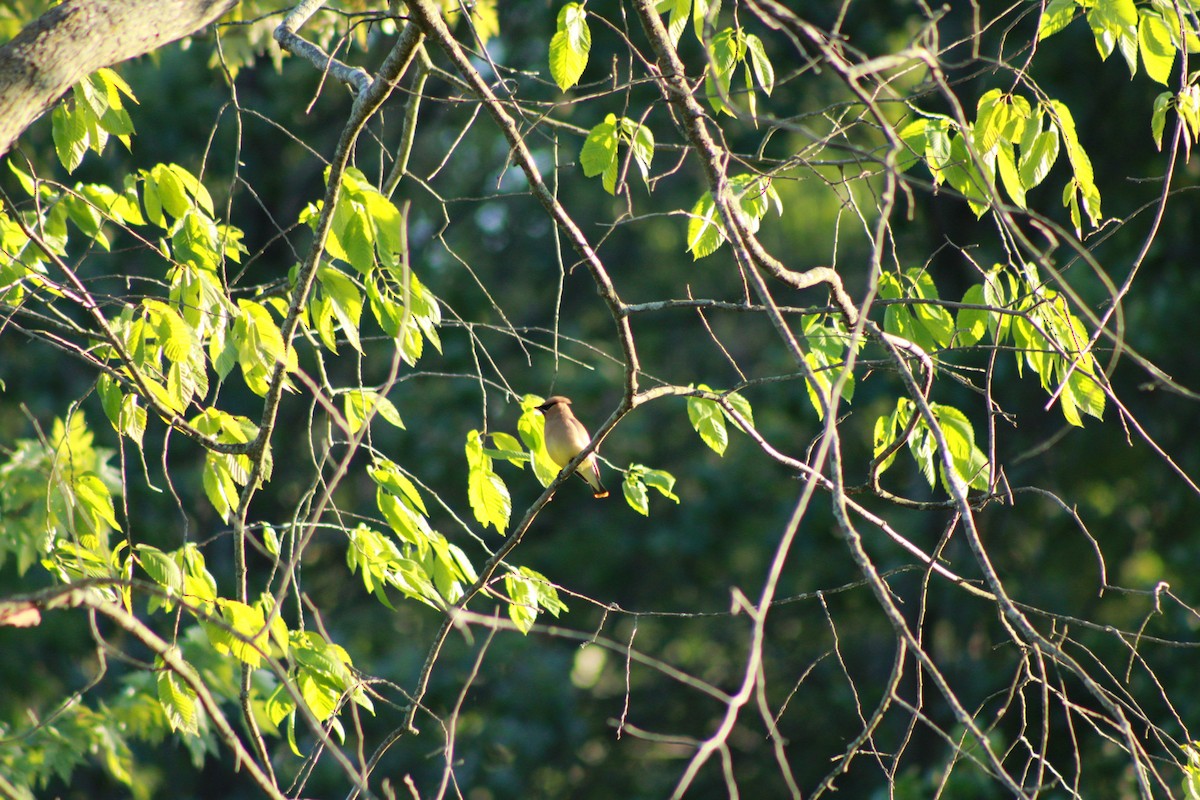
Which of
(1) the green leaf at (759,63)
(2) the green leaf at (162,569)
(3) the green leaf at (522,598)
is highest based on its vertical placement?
(1) the green leaf at (759,63)

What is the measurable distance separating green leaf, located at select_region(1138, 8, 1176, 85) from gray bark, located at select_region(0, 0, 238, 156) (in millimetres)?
2049

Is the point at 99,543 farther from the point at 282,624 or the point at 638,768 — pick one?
the point at 638,768

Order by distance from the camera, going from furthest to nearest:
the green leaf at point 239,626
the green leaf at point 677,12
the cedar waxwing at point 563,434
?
1. the cedar waxwing at point 563,434
2. the green leaf at point 677,12
3. the green leaf at point 239,626

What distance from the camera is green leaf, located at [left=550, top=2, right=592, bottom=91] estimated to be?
2.85m

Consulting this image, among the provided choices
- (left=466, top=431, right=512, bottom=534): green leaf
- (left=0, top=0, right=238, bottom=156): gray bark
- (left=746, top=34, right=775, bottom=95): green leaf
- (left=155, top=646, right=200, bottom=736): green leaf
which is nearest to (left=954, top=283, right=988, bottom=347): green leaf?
(left=746, top=34, right=775, bottom=95): green leaf

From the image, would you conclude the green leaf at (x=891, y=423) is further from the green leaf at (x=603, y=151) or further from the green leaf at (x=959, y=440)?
the green leaf at (x=603, y=151)

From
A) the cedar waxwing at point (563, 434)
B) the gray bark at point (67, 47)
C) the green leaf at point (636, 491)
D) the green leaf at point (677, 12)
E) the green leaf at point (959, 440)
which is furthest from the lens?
the cedar waxwing at point (563, 434)

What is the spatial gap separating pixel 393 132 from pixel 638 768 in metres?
6.59

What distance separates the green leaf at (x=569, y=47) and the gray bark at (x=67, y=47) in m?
0.83

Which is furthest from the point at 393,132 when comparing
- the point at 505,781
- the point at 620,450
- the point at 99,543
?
the point at 99,543

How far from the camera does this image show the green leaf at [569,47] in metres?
2.85

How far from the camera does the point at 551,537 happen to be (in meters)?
13.1

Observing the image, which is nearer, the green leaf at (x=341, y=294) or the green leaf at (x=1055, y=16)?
the green leaf at (x=1055, y=16)

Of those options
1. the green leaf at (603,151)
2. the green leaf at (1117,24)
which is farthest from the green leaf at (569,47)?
the green leaf at (1117,24)
